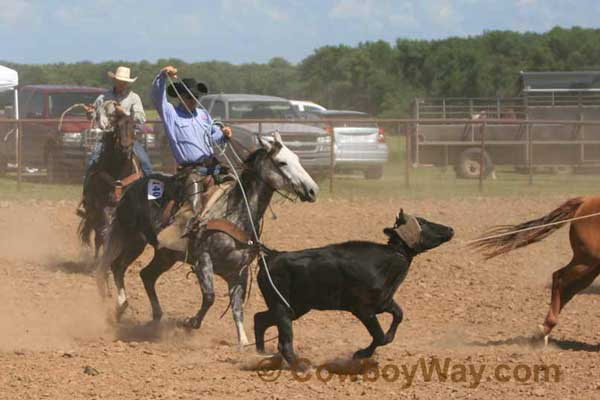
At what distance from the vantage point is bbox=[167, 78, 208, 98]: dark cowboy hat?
859 cm

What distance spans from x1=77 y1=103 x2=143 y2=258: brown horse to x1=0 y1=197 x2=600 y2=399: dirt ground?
2.06 ft

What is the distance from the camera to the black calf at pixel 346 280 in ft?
23.0

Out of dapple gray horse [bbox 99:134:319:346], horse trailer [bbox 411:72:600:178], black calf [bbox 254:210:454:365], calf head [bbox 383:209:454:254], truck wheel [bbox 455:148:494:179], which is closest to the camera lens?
black calf [bbox 254:210:454:365]

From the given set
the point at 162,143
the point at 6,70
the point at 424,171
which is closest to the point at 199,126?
the point at 162,143

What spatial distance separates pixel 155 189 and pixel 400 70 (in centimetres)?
4258

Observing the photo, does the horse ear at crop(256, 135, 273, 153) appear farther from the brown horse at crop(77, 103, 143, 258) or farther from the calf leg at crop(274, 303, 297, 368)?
the brown horse at crop(77, 103, 143, 258)

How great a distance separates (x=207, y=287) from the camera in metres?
8.12

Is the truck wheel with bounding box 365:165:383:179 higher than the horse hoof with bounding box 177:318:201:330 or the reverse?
higher

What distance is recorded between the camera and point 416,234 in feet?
23.5

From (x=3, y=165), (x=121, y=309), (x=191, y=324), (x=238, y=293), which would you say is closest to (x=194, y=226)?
(x=238, y=293)

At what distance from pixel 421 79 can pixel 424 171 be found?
91.0 feet

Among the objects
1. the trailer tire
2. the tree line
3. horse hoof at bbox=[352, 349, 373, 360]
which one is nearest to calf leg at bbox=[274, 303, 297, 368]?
horse hoof at bbox=[352, 349, 373, 360]

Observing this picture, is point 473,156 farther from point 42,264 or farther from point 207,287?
point 207,287

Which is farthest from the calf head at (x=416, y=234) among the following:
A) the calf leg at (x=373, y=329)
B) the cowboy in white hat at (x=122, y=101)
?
the cowboy in white hat at (x=122, y=101)
